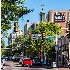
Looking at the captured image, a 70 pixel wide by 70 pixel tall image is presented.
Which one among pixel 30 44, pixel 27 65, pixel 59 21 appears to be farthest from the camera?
pixel 59 21

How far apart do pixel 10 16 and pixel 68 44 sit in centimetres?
4412

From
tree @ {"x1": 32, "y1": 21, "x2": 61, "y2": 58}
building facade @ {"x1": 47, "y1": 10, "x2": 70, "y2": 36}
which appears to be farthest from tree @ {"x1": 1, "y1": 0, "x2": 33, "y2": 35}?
building facade @ {"x1": 47, "y1": 10, "x2": 70, "y2": 36}

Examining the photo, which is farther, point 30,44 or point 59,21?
point 59,21

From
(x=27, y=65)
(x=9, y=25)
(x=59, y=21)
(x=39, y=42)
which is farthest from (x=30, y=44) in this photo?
(x=9, y=25)

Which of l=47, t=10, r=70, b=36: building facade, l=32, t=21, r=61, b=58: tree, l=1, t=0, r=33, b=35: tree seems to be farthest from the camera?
l=47, t=10, r=70, b=36: building facade

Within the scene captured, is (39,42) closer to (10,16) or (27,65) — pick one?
(27,65)

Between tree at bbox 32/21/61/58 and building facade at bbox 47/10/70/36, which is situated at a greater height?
building facade at bbox 47/10/70/36

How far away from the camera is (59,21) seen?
152 meters

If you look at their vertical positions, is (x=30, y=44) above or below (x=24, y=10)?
below

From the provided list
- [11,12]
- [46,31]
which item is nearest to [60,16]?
[46,31]

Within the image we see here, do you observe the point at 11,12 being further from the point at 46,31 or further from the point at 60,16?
the point at 60,16

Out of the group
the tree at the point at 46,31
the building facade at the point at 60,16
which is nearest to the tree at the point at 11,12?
the tree at the point at 46,31

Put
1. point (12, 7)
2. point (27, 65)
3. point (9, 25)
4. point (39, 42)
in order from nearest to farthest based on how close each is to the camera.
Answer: point (12, 7) < point (9, 25) < point (27, 65) < point (39, 42)

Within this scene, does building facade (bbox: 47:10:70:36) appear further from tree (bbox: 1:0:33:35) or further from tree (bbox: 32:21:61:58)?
tree (bbox: 1:0:33:35)
